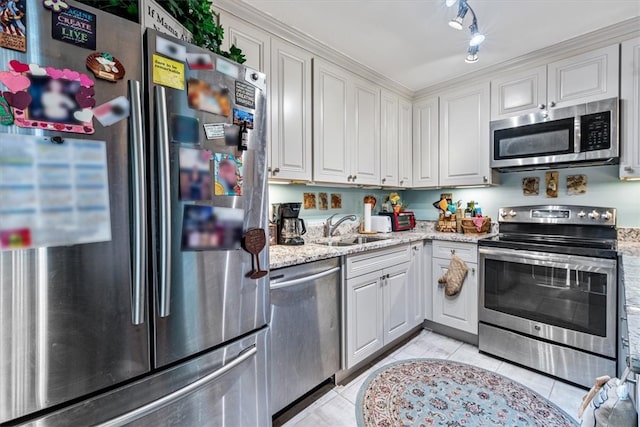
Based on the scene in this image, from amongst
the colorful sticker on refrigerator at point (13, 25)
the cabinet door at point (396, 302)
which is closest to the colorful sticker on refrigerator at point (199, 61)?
the colorful sticker on refrigerator at point (13, 25)

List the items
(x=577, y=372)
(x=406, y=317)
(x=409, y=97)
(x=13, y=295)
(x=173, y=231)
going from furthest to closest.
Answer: (x=409, y=97), (x=406, y=317), (x=577, y=372), (x=173, y=231), (x=13, y=295)

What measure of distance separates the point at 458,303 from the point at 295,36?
2.54 meters

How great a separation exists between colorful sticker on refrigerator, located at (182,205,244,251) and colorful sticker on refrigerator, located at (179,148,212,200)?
4 centimetres

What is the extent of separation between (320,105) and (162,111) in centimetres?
148

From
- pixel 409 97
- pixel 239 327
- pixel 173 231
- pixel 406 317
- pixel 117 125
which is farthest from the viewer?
pixel 409 97

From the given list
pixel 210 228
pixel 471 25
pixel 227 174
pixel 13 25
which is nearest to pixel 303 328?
pixel 210 228

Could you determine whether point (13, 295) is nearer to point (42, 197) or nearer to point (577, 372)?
point (42, 197)

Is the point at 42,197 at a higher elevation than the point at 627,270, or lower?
higher

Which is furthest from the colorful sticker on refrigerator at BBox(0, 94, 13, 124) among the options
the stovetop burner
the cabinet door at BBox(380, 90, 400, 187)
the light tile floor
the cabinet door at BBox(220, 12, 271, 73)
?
the stovetop burner

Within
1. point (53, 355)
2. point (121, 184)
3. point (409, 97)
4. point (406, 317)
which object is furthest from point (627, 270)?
point (409, 97)

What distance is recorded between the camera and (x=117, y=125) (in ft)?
2.75

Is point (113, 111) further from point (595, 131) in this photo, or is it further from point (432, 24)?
point (595, 131)

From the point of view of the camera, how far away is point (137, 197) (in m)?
0.86

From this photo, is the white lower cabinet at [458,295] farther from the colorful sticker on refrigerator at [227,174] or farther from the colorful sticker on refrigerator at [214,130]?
the colorful sticker on refrigerator at [214,130]
